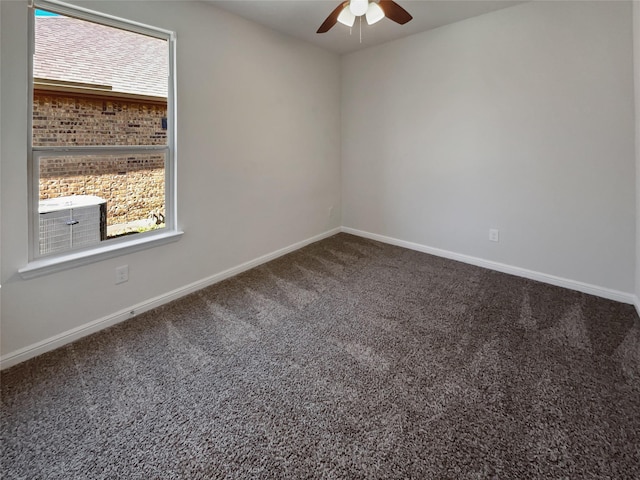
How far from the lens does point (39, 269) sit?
6.45ft

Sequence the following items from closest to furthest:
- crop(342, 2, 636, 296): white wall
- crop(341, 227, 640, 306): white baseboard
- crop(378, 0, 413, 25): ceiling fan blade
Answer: crop(378, 0, 413, 25): ceiling fan blade < crop(342, 2, 636, 296): white wall < crop(341, 227, 640, 306): white baseboard

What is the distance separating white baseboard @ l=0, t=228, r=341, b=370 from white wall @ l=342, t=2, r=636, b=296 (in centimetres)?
202

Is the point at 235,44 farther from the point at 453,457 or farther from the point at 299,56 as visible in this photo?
the point at 453,457

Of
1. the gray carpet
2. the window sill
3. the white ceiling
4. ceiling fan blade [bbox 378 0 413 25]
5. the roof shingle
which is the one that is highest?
the white ceiling

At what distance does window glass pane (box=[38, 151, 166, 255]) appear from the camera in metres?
2.05

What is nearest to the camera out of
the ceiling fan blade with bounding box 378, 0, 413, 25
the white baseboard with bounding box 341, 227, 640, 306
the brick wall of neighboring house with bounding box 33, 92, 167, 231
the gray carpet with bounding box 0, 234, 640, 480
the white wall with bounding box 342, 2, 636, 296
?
the gray carpet with bounding box 0, 234, 640, 480

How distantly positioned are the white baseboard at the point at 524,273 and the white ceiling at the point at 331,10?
2.33m

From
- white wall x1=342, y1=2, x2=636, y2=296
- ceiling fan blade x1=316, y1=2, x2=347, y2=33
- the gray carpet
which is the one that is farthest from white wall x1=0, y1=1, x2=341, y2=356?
ceiling fan blade x1=316, y1=2, x2=347, y2=33

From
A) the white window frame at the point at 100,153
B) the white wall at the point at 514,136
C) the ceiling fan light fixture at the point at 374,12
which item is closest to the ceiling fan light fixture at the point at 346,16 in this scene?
the ceiling fan light fixture at the point at 374,12

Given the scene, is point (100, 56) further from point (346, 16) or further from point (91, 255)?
point (346, 16)

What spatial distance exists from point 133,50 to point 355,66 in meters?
2.71

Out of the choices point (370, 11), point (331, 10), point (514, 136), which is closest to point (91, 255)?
point (370, 11)

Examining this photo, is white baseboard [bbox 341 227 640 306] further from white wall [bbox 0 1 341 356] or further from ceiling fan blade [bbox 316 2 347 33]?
ceiling fan blade [bbox 316 2 347 33]

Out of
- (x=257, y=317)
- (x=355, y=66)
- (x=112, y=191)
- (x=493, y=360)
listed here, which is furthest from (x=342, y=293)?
(x=355, y=66)
